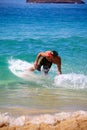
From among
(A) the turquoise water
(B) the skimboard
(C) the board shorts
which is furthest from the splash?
(B) the skimboard

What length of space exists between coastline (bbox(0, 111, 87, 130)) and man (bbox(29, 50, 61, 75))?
409 millimetres

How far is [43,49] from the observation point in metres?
2.81

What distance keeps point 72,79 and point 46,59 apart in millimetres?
307

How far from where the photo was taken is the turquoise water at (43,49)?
2.75 metres

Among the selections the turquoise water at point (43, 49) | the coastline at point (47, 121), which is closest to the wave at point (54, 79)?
the turquoise water at point (43, 49)

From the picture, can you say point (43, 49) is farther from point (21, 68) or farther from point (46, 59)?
point (21, 68)

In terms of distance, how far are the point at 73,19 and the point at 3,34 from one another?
69cm

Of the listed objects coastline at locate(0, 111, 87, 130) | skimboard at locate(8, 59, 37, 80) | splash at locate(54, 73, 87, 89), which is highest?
skimboard at locate(8, 59, 37, 80)

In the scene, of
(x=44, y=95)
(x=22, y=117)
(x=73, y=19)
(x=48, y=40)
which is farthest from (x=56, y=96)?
(x=73, y=19)

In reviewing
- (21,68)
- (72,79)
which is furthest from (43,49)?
(72,79)

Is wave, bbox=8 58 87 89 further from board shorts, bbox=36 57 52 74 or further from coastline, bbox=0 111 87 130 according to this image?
coastline, bbox=0 111 87 130

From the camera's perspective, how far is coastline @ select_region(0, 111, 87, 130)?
264cm

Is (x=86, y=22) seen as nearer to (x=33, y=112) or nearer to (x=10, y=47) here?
(x=10, y=47)

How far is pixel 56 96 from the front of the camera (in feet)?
9.02
